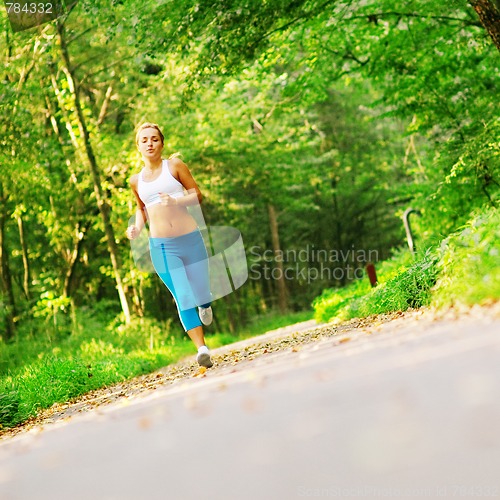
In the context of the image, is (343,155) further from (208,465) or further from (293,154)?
(208,465)

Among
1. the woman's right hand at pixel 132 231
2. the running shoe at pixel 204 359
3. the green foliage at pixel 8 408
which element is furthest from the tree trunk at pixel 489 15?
the green foliage at pixel 8 408

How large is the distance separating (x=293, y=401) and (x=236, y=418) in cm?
22

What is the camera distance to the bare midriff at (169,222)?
6.34 meters

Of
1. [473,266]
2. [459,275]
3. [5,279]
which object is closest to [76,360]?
[459,275]

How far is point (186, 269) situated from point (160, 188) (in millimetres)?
774

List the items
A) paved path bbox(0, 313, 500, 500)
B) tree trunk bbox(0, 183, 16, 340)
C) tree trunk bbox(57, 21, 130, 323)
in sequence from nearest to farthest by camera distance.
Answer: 1. paved path bbox(0, 313, 500, 500)
2. tree trunk bbox(57, 21, 130, 323)
3. tree trunk bbox(0, 183, 16, 340)

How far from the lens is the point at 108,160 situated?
19.4 metres

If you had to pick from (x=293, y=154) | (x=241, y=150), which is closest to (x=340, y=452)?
(x=241, y=150)

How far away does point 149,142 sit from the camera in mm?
6426

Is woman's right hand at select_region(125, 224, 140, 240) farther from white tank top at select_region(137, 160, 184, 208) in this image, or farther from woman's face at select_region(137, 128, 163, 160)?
woman's face at select_region(137, 128, 163, 160)

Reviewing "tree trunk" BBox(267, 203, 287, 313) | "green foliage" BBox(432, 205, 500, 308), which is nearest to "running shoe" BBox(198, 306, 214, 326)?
"green foliage" BBox(432, 205, 500, 308)

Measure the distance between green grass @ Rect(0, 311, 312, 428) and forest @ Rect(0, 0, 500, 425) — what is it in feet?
0.21

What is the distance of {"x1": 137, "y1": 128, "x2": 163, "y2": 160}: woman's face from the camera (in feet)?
21.1

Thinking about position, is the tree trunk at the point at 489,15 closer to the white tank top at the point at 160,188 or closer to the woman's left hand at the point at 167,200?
the white tank top at the point at 160,188
